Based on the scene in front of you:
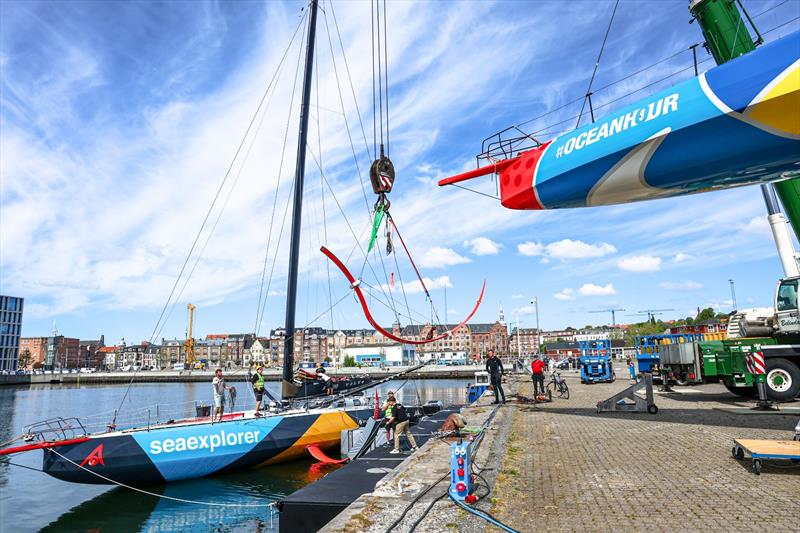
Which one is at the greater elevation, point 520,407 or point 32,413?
point 520,407

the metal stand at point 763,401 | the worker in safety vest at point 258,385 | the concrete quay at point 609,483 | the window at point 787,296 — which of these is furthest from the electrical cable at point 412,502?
the window at point 787,296

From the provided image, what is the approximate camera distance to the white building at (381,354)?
121 m

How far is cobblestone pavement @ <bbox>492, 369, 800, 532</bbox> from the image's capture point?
562 centimetres

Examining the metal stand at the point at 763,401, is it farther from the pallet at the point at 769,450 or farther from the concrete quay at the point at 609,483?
the pallet at the point at 769,450

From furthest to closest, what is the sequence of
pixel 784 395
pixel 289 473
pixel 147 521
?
1. pixel 289 473
2. pixel 784 395
3. pixel 147 521

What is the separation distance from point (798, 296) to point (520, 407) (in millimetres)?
9385

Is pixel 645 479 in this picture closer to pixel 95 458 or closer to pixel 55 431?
pixel 55 431

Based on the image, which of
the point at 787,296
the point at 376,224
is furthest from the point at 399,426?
the point at 787,296

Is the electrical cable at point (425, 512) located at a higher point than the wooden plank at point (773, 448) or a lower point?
lower

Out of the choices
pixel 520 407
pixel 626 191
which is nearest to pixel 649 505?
pixel 626 191

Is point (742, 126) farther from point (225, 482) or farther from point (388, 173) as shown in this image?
point (225, 482)

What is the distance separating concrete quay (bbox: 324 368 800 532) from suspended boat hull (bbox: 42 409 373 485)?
7.16m

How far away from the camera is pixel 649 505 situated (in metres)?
6.13

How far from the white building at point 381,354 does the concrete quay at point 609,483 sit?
10706 cm
